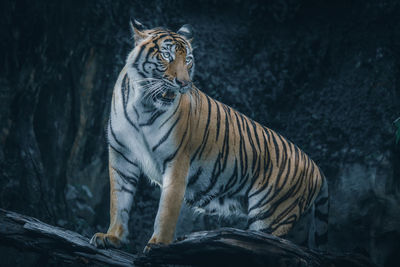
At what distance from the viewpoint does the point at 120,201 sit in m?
3.96

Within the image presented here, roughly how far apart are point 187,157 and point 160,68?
2.38 ft

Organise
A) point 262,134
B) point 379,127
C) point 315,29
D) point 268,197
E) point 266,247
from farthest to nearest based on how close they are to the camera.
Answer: point 315,29
point 379,127
point 262,134
point 268,197
point 266,247

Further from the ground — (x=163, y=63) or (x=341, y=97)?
(x=341, y=97)

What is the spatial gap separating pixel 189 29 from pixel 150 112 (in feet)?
3.13

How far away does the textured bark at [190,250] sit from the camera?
135 inches

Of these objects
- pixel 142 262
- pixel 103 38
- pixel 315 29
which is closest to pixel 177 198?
pixel 142 262

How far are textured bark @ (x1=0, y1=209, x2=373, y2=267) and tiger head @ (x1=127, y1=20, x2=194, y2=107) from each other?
1092mm

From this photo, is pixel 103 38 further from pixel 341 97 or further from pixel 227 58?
pixel 341 97

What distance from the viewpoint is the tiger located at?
12.4 feet

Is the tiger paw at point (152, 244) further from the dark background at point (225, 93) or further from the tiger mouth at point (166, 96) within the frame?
the dark background at point (225, 93)

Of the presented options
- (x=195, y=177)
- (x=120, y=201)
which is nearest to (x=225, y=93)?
(x=195, y=177)

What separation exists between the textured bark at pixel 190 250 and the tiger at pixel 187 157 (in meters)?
0.13

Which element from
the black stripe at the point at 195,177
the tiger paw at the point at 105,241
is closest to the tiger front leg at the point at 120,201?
the tiger paw at the point at 105,241

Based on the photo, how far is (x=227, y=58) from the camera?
19.6ft
